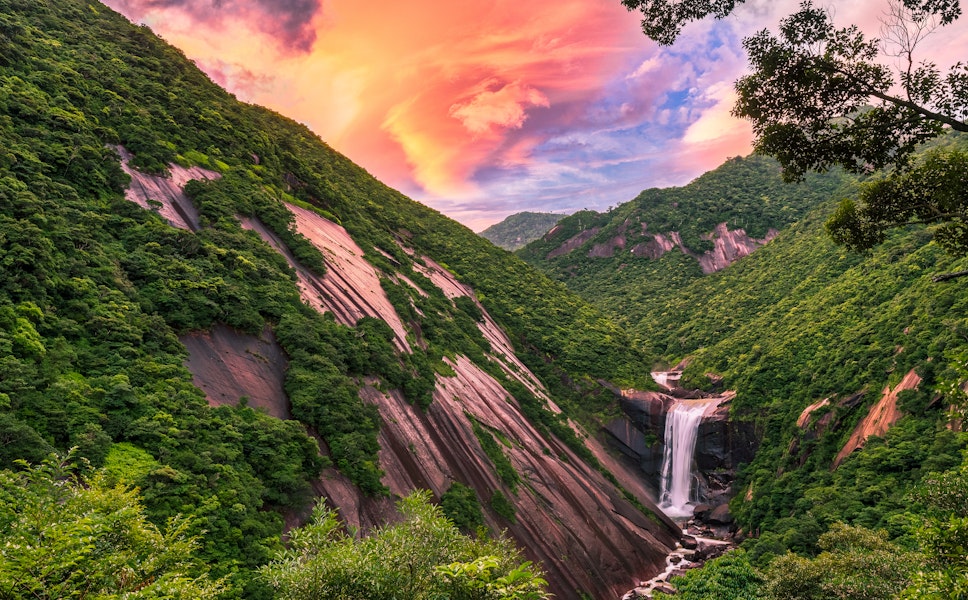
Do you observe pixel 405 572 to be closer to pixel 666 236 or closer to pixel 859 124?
pixel 859 124

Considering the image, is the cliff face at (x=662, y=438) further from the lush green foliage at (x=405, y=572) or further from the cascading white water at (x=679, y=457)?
the lush green foliage at (x=405, y=572)

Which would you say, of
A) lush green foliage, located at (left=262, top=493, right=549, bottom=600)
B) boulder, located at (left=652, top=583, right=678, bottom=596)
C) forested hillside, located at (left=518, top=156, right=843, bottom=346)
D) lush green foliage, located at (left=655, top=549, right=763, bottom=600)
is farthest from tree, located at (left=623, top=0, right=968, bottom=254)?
forested hillside, located at (left=518, top=156, right=843, bottom=346)

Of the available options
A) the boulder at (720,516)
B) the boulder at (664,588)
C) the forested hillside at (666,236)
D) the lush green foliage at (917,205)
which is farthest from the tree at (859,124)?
the forested hillside at (666,236)

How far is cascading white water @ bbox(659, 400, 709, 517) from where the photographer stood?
5169 centimetres

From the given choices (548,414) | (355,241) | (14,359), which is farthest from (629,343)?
(14,359)

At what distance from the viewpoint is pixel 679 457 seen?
5297 cm

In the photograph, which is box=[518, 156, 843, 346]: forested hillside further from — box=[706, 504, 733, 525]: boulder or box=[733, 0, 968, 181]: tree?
box=[733, 0, 968, 181]: tree

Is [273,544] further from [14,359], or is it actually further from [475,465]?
[475,465]

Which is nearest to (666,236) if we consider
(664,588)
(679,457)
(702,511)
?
(679,457)

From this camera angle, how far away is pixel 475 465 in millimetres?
30734

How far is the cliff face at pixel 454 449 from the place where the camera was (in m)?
22.2

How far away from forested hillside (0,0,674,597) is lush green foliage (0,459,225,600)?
113 millimetres

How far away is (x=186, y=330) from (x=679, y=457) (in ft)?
167

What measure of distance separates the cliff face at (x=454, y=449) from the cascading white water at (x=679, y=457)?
759cm
